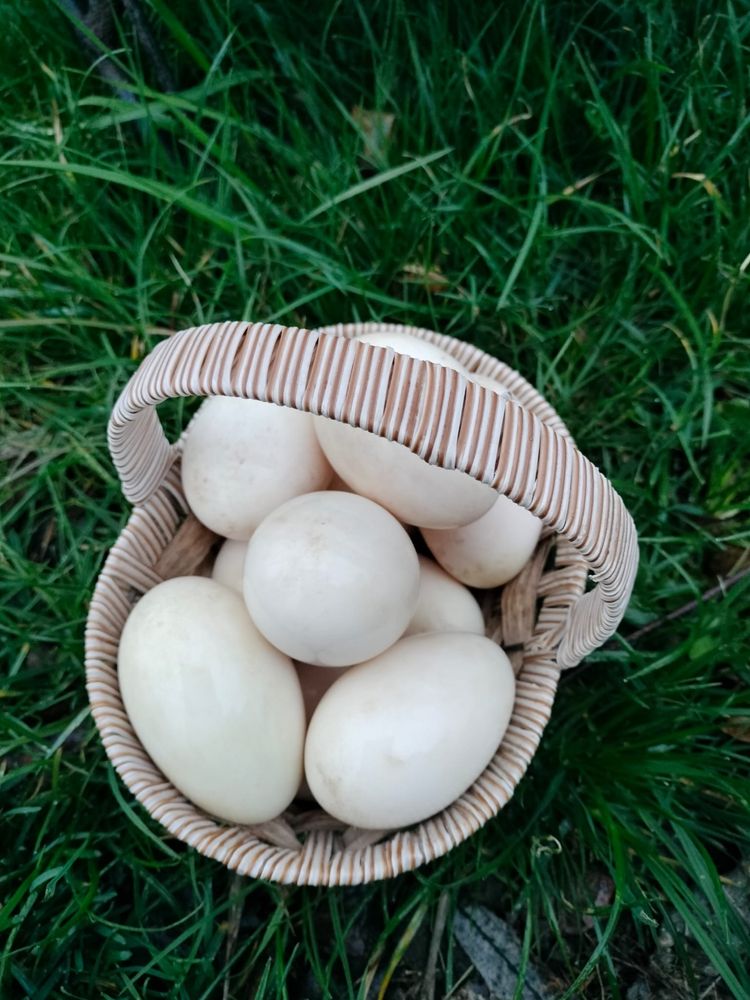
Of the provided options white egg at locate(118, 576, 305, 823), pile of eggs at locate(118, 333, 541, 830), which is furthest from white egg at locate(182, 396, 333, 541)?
white egg at locate(118, 576, 305, 823)

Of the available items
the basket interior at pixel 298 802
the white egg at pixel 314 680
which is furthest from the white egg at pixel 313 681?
the basket interior at pixel 298 802

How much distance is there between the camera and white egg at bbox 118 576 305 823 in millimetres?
843

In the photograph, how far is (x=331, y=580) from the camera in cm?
81

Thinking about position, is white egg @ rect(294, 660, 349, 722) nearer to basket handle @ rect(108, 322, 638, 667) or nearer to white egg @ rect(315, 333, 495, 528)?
white egg @ rect(315, 333, 495, 528)

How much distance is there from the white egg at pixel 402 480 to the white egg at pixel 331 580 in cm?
3

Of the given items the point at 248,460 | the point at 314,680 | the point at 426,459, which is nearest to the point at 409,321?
the point at 248,460

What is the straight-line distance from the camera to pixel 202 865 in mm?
1015

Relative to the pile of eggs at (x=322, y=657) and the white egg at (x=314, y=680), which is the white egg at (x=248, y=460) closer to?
the pile of eggs at (x=322, y=657)

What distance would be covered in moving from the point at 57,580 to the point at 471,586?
1.85 ft

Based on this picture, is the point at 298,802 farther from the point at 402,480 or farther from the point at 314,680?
the point at 402,480

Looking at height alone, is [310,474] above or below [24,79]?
below

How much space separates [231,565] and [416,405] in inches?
17.2

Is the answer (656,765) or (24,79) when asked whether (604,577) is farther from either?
(24,79)

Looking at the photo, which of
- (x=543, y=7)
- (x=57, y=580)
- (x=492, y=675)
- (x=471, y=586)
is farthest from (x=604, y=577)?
(x=543, y=7)
